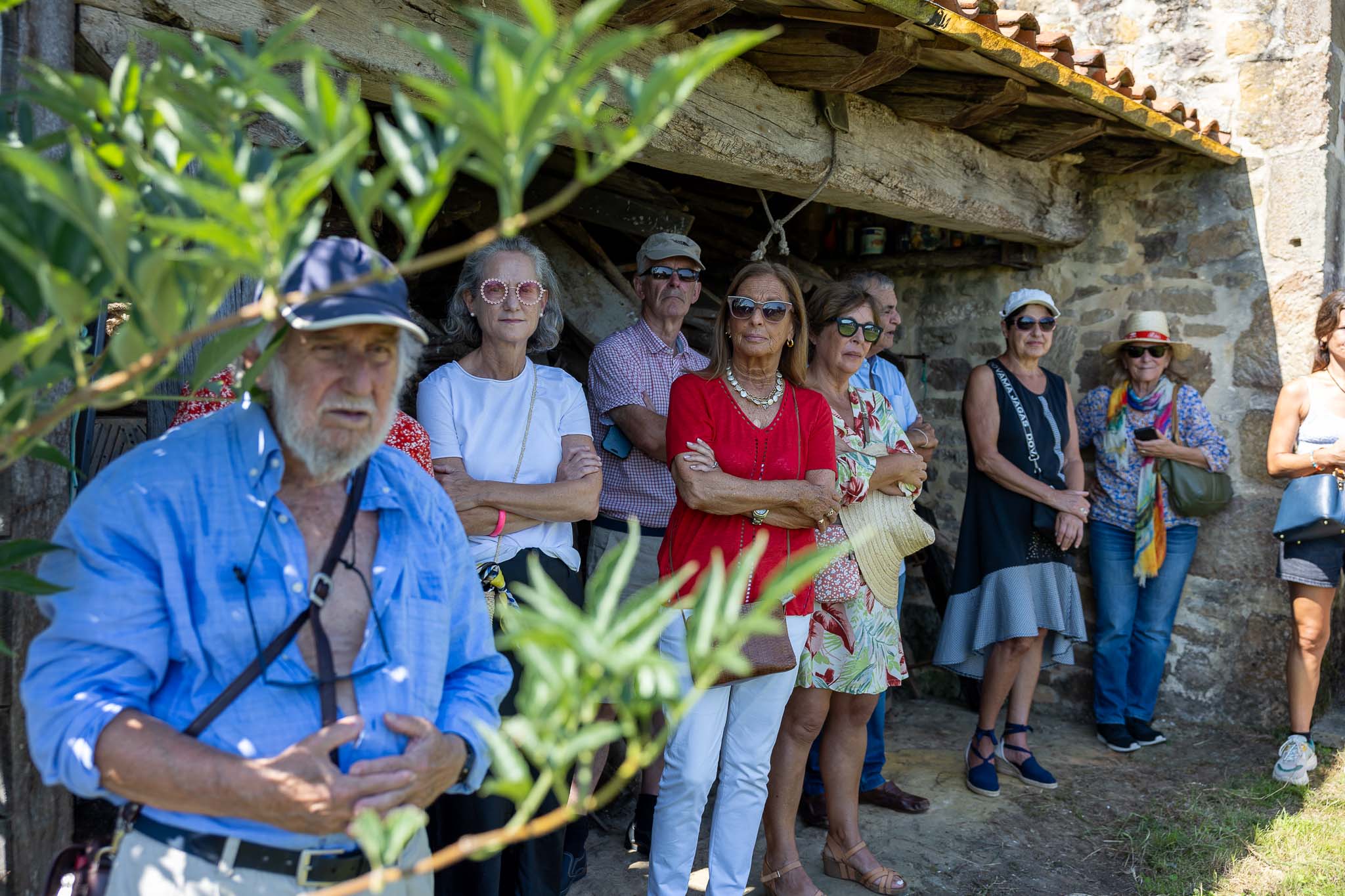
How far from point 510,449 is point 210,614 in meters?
1.34

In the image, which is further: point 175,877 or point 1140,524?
point 1140,524

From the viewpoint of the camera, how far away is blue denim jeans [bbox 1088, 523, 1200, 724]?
4.78m

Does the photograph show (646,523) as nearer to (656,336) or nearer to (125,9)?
(656,336)

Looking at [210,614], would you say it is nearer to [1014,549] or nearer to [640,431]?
[640,431]

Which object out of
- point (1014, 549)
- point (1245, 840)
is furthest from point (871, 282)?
point (1245, 840)

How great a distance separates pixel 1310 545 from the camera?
430cm

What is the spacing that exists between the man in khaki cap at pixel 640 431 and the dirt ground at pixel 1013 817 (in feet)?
0.68

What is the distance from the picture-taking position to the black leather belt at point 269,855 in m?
1.42

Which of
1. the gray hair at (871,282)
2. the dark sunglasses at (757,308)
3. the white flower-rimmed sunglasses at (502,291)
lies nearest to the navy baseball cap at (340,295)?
the white flower-rimmed sunglasses at (502,291)

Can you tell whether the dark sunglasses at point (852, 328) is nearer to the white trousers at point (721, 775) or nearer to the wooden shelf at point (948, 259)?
the white trousers at point (721, 775)

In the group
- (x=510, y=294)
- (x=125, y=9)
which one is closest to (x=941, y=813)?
(x=510, y=294)

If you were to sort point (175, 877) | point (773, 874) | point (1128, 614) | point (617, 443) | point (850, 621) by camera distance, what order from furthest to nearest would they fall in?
point (1128, 614) < point (617, 443) < point (850, 621) < point (773, 874) < point (175, 877)

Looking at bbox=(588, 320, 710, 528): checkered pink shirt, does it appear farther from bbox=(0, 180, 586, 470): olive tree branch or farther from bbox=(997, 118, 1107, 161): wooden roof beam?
bbox=(0, 180, 586, 470): olive tree branch

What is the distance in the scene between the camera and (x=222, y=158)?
780 mm
